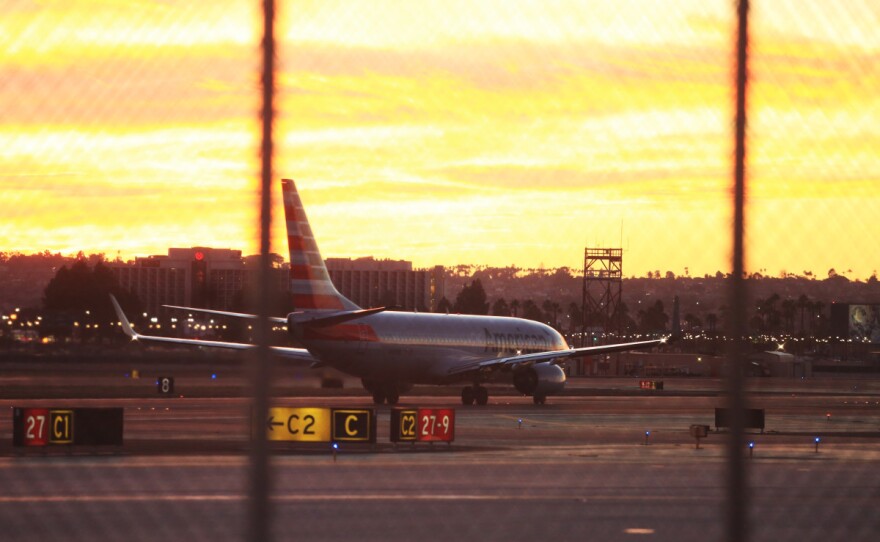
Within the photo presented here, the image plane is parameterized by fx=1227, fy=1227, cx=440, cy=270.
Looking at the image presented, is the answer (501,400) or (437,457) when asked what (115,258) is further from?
(501,400)

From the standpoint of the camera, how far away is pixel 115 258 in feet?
21.3

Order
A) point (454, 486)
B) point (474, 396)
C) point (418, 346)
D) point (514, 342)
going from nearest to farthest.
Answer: point (454, 486) → point (418, 346) → point (474, 396) → point (514, 342)

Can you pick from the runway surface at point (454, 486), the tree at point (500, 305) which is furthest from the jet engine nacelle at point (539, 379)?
the runway surface at point (454, 486)

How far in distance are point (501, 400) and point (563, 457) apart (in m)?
24.8

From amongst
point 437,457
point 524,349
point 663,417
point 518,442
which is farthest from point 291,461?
point 524,349

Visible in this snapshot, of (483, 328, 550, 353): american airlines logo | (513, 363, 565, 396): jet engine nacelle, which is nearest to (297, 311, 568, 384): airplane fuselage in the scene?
(483, 328, 550, 353): american airlines logo

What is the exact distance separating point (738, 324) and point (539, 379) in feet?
118

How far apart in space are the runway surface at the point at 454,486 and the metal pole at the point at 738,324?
262 millimetres

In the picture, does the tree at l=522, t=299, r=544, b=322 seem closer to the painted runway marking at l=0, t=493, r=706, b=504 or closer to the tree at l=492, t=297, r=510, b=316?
the tree at l=492, t=297, r=510, b=316

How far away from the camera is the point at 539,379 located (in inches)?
1657

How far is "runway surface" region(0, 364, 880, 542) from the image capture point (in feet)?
41.9

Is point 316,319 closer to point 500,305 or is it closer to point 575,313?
point 500,305

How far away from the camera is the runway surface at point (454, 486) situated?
41.9 feet

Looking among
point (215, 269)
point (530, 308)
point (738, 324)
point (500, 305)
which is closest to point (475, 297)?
point (500, 305)
